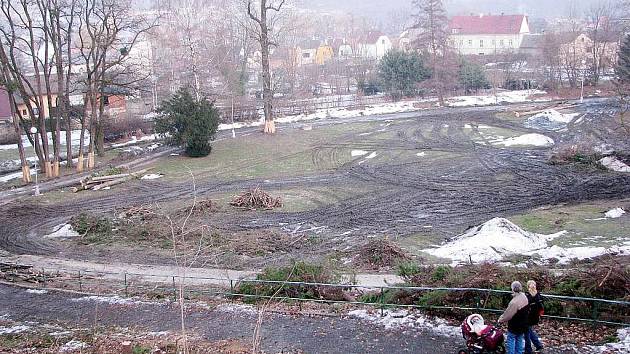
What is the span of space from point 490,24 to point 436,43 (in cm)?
→ 4369

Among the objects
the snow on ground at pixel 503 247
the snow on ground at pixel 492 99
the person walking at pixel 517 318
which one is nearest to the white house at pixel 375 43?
the snow on ground at pixel 492 99

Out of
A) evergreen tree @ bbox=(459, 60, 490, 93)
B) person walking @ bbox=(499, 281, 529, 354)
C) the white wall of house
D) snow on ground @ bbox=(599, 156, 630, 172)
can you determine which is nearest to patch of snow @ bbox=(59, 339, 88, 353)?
person walking @ bbox=(499, 281, 529, 354)

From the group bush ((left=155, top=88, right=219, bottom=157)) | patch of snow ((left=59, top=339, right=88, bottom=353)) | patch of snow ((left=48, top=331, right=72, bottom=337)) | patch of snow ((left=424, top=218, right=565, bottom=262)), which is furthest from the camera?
bush ((left=155, top=88, right=219, bottom=157))

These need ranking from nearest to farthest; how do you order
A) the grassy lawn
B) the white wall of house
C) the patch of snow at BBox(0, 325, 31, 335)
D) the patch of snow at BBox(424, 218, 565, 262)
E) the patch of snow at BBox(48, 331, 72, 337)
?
the patch of snow at BBox(48, 331, 72, 337), the patch of snow at BBox(0, 325, 31, 335), the patch of snow at BBox(424, 218, 565, 262), the grassy lawn, the white wall of house

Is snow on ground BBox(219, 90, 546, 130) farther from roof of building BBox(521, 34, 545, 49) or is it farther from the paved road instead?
the paved road

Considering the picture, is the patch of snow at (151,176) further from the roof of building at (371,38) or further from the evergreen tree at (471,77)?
the roof of building at (371,38)

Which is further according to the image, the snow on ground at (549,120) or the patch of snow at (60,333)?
the snow on ground at (549,120)

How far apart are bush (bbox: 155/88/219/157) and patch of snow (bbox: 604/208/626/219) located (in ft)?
86.3

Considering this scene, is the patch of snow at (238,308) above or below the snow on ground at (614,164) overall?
below

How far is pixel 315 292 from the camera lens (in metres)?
15.8

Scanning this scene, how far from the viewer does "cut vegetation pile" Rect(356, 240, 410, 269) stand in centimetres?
1981

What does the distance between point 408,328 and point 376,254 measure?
713 cm

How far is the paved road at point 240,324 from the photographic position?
12.4 m

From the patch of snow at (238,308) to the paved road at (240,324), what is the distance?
7cm
